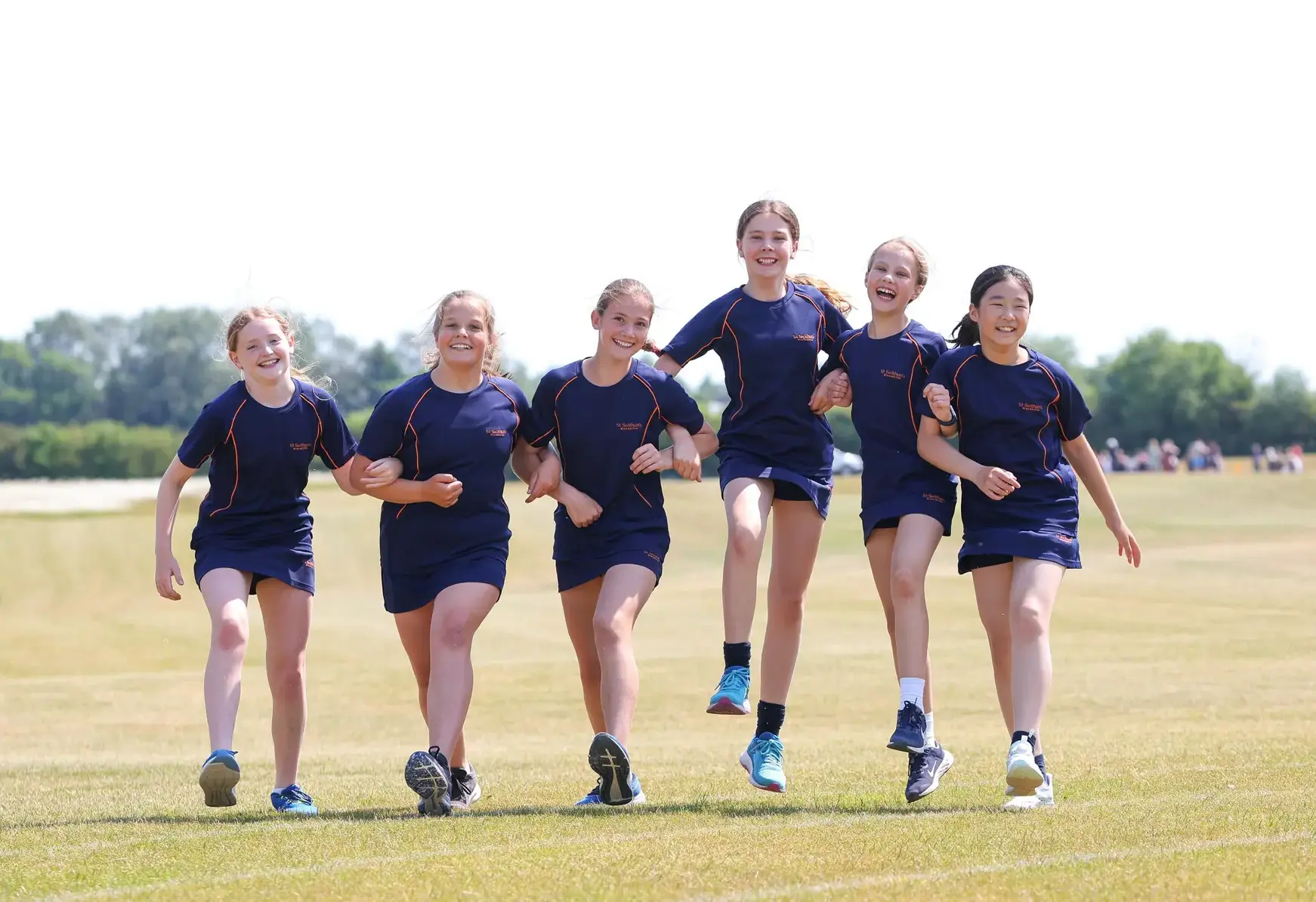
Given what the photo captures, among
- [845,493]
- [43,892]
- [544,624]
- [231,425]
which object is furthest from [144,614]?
[845,493]

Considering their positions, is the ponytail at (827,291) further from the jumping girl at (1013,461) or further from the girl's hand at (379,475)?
the girl's hand at (379,475)

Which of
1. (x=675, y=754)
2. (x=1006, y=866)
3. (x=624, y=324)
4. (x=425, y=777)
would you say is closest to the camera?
(x=1006, y=866)

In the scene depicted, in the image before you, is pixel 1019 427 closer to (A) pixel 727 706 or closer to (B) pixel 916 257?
(B) pixel 916 257

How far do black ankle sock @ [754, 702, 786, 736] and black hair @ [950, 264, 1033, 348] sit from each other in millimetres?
1942

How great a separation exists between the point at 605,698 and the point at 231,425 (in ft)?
6.97

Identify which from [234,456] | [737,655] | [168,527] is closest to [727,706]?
[737,655]

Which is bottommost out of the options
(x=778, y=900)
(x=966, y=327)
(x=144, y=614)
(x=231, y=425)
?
(x=144, y=614)

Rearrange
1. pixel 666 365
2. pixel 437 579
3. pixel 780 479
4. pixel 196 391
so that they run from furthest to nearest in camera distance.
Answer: pixel 196 391
pixel 666 365
pixel 780 479
pixel 437 579

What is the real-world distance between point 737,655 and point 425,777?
64.2 inches

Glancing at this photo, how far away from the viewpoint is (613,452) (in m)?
7.34

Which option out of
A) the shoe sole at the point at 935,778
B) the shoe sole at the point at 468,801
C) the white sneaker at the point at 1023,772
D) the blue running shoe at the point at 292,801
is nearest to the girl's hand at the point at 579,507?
the shoe sole at the point at 468,801

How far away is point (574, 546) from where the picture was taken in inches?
291

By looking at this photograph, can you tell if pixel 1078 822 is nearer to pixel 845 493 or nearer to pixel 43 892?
pixel 43 892

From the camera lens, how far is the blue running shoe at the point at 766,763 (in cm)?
728
